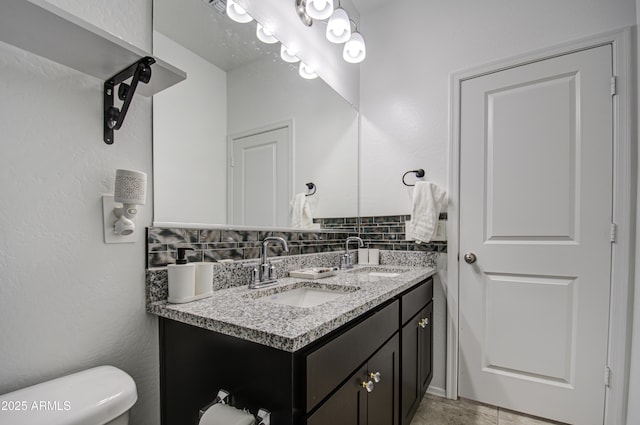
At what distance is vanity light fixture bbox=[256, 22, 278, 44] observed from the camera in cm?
144

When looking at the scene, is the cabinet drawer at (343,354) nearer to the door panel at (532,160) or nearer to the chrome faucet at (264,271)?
the chrome faucet at (264,271)

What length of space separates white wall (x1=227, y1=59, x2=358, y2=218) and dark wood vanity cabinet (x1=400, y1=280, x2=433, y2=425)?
75 centimetres

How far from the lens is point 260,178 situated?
147 centimetres

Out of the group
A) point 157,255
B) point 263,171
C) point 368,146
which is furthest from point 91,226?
point 368,146

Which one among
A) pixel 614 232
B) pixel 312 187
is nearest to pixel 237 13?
pixel 312 187

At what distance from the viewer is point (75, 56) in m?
0.77

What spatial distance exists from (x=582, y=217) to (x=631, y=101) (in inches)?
23.5

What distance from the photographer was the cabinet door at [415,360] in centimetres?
138

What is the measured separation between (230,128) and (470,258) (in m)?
1.54

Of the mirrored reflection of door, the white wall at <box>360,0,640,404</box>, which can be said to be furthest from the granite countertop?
the white wall at <box>360,0,640,404</box>

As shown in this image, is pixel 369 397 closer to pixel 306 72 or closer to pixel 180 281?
pixel 180 281

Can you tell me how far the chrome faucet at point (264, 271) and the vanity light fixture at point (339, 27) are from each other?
4.26 ft

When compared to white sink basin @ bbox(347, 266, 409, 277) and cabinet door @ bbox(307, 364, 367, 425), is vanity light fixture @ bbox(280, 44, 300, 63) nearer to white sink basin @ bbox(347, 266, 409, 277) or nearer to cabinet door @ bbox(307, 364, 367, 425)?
white sink basin @ bbox(347, 266, 409, 277)

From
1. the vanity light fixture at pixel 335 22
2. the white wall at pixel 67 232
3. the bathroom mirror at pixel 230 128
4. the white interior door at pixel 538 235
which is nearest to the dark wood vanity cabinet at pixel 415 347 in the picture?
the white interior door at pixel 538 235
